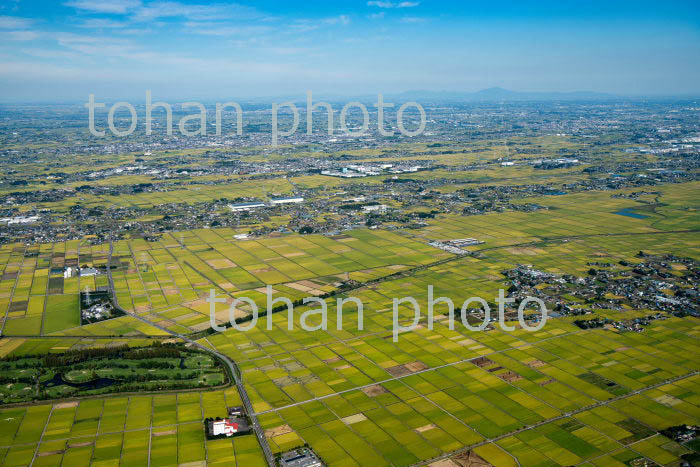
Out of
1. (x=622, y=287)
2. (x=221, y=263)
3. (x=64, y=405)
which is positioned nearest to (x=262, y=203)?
(x=221, y=263)

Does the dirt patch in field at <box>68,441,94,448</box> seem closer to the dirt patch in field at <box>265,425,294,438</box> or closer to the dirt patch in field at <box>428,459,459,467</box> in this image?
the dirt patch in field at <box>265,425,294,438</box>

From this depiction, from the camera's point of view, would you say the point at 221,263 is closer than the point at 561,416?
No

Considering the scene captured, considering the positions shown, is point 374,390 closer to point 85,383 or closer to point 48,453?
point 48,453

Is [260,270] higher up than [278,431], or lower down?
higher up

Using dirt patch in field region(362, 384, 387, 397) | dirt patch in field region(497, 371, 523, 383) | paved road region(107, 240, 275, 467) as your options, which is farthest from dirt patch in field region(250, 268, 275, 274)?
dirt patch in field region(497, 371, 523, 383)

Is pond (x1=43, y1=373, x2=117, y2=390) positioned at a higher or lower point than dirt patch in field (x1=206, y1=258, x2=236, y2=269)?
lower

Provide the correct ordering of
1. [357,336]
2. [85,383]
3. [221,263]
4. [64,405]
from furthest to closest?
[221,263] → [357,336] → [85,383] → [64,405]

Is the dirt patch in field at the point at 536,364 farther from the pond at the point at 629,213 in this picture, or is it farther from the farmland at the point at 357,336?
the pond at the point at 629,213

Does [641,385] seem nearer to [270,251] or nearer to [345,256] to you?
[345,256]

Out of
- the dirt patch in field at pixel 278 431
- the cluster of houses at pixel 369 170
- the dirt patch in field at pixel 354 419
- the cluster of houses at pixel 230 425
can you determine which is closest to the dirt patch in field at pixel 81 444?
the cluster of houses at pixel 230 425

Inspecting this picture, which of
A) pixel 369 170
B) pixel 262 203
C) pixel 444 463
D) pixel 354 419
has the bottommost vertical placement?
pixel 444 463

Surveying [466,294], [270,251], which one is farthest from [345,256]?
[466,294]
